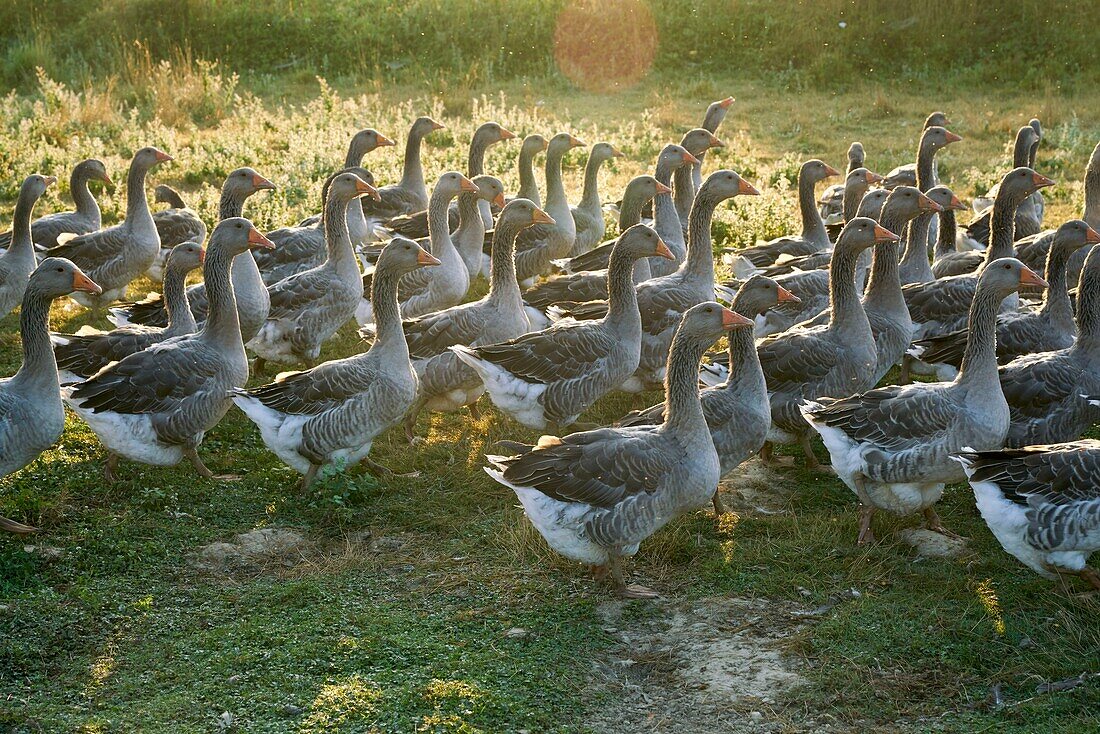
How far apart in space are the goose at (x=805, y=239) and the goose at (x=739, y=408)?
348 centimetres

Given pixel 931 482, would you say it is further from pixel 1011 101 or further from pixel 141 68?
pixel 141 68

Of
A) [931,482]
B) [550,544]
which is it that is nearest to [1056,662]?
[931,482]

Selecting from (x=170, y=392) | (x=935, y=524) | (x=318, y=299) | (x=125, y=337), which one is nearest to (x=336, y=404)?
(x=170, y=392)

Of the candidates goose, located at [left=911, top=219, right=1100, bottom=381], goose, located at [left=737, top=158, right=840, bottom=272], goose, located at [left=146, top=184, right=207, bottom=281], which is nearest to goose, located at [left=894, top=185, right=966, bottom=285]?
goose, located at [left=737, top=158, right=840, bottom=272]

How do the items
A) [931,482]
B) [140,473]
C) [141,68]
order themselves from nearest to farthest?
[931,482], [140,473], [141,68]

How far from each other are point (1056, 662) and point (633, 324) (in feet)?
12.0

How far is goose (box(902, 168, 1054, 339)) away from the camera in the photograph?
29.0 feet

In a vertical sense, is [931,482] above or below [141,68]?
below

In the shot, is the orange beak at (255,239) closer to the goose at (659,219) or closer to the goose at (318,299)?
the goose at (318,299)

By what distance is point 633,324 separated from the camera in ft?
25.6

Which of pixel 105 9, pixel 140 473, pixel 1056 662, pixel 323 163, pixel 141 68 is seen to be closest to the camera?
pixel 1056 662

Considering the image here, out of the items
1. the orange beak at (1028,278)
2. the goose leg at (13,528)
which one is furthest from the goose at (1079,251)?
the goose leg at (13,528)

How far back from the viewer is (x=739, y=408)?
6.72 meters

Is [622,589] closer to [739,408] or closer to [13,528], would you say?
[739,408]
